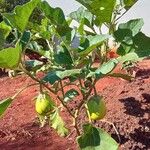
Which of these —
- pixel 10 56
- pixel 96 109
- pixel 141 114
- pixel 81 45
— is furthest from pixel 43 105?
pixel 141 114

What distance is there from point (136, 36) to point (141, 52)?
0.09 meters

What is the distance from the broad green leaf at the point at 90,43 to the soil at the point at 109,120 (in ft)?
4.50

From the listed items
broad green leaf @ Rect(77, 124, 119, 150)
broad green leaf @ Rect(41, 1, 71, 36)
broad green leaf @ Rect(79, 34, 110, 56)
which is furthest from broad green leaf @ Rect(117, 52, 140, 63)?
broad green leaf @ Rect(77, 124, 119, 150)

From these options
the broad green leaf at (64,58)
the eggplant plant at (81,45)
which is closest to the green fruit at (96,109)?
the eggplant plant at (81,45)

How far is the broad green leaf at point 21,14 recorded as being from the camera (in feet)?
5.47

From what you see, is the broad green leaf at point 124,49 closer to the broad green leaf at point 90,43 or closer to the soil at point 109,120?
the broad green leaf at point 90,43

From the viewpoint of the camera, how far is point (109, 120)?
10.8 feet

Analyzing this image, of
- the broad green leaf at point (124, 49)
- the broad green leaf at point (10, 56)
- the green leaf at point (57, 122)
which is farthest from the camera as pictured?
the green leaf at point (57, 122)

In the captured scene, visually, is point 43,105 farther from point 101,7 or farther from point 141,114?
point 141,114

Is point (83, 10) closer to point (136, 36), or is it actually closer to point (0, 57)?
point (136, 36)

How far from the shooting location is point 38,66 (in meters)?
2.21

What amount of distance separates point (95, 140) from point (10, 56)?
0.66 metres

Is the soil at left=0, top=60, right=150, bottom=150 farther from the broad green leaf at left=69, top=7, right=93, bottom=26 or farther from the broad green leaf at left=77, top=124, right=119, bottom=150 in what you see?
the broad green leaf at left=69, top=7, right=93, bottom=26

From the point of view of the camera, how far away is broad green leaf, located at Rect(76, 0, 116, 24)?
1739mm
